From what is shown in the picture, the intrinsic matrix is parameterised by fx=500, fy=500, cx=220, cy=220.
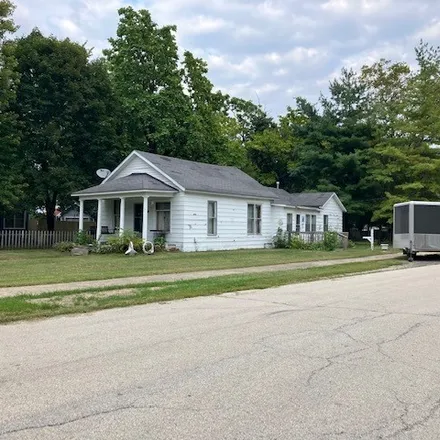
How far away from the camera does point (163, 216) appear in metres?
25.3

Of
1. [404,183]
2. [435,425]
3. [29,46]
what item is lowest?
[435,425]

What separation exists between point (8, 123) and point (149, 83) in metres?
13.5

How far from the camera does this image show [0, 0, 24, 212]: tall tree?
2494cm

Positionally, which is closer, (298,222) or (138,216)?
(138,216)

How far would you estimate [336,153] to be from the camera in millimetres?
39094

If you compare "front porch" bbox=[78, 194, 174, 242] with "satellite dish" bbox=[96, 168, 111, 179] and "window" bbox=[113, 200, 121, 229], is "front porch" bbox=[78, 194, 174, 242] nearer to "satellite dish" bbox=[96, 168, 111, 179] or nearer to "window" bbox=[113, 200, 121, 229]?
"window" bbox=[113, 200, 121, 229]

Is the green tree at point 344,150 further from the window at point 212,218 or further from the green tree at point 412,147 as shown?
the window at point 212,218

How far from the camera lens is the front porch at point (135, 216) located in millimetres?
24297

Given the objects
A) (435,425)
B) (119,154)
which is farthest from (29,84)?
(435,425)

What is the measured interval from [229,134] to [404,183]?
19.2m

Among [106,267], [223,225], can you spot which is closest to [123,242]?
[223,225]

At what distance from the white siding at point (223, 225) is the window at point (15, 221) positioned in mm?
15884

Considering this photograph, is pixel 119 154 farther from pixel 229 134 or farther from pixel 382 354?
pixel 382 354

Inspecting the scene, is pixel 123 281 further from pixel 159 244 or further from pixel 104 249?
pixel 159 244
